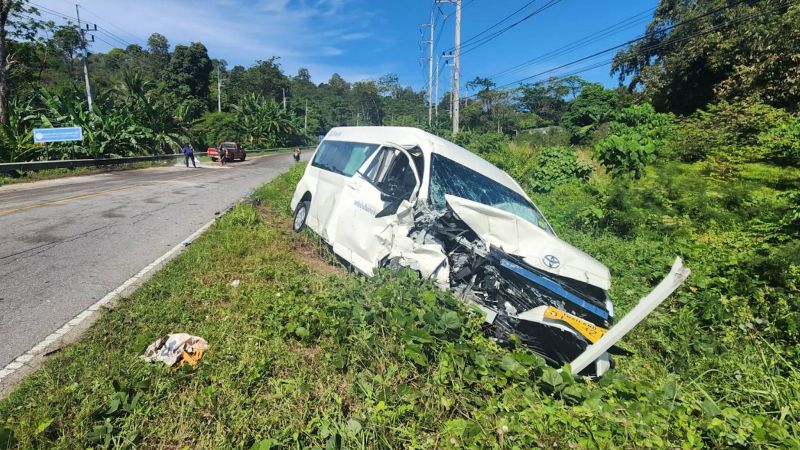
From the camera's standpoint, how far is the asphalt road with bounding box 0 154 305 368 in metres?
3.99

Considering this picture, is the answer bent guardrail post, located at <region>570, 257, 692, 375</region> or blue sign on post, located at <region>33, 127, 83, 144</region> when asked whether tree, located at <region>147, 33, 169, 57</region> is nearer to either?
blue sign on post, located at <region>33, 127, 83, 144</region>

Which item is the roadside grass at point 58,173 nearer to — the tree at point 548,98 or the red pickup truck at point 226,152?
the red pickup truck at point 226,152

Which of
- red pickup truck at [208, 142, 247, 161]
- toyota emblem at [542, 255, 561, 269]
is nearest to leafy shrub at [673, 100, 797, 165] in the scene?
toyota emblem at [542, 255, 561, 269]

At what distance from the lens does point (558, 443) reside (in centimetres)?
208

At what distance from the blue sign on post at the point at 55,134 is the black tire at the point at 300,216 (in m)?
18.1

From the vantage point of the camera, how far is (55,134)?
60.8 ft

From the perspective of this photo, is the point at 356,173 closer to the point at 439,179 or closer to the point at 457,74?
the point at 439,179

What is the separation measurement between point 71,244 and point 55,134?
1730cm

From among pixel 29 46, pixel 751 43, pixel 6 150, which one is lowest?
pixel 6 150

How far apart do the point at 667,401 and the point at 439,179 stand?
3294mm

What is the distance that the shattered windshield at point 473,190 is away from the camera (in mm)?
4902

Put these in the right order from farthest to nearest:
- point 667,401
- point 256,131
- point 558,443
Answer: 1. point 256,131
2. point 667,401
3. point 558,443

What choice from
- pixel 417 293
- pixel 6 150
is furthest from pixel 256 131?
pixel 417 293

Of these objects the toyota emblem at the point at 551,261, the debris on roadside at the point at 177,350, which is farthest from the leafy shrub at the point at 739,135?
the debris on roadside at the point at 177,350
